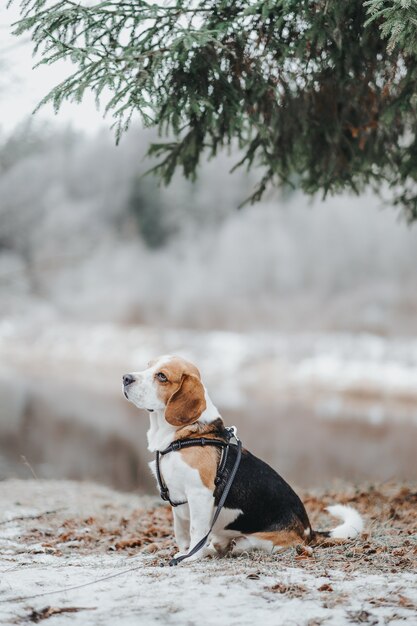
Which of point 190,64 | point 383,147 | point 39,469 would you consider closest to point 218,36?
point 190,64

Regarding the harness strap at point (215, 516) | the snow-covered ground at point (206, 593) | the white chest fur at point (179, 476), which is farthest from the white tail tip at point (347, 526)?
the white chest fur at point (179, 476)

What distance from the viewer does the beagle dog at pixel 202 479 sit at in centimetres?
480

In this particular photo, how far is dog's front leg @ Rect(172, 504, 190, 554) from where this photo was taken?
16.3ft

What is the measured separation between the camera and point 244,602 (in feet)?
12.1

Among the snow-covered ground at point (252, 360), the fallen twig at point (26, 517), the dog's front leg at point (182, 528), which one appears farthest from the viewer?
the snow-covered ground at point (252, 360)

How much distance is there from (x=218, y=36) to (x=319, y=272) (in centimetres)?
5370

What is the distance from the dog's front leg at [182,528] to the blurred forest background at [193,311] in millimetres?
8136

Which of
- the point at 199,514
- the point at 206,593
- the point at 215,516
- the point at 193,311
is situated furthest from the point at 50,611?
the point at 193,311

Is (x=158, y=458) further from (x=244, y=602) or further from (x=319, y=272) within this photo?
(x=319, y=272)

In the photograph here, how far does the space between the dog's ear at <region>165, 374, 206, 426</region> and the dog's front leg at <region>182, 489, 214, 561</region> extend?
0.53 m

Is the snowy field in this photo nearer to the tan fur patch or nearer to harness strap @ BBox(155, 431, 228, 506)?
harness strap @ BBox(155, 431, 228, 506)

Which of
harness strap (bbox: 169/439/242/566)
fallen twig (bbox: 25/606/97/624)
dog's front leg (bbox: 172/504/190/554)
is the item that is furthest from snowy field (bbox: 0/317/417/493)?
fallen twig (bbox: 25/606/97/624)


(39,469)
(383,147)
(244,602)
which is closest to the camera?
(244,602)

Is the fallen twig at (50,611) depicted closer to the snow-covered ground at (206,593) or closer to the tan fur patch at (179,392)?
the snow-covered ground at (206,593)
